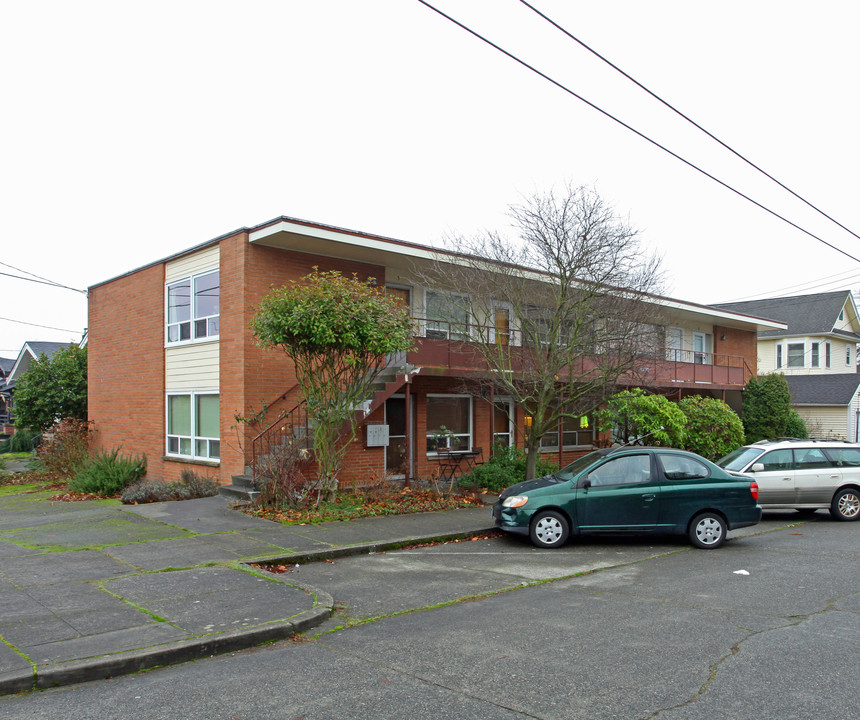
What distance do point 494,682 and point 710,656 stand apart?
73.7 inches

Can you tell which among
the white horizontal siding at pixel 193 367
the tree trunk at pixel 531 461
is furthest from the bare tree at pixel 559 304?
the white horizontal siding at pixel 193 367

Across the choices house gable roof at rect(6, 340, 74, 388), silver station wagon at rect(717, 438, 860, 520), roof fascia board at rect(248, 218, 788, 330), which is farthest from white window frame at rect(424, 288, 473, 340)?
house gable roof at rect(6, 340, 74, 388)

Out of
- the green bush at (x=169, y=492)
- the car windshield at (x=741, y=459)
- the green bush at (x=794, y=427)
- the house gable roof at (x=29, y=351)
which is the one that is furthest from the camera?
the house gable roof at (x=29, y=351)

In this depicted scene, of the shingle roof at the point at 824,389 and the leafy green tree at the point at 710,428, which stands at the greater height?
A: the shingle roof at the point at 824,389

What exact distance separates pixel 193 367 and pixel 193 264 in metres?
2.52

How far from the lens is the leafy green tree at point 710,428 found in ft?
65.6

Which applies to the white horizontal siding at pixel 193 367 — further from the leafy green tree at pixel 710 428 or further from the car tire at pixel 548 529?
the leafy green tree at pixel 710 428

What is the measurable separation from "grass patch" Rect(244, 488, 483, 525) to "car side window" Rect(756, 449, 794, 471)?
19.1 feet

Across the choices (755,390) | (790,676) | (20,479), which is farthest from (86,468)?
(755,390)

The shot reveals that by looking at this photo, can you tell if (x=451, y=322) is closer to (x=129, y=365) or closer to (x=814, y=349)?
(x=129, y=365)

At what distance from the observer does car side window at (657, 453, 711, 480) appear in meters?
10.9

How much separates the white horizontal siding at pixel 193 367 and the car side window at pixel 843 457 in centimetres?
1317

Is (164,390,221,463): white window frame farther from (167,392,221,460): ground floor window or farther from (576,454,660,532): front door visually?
(576,454,660,532): front door

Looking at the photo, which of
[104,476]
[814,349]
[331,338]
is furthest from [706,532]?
[814,349]
